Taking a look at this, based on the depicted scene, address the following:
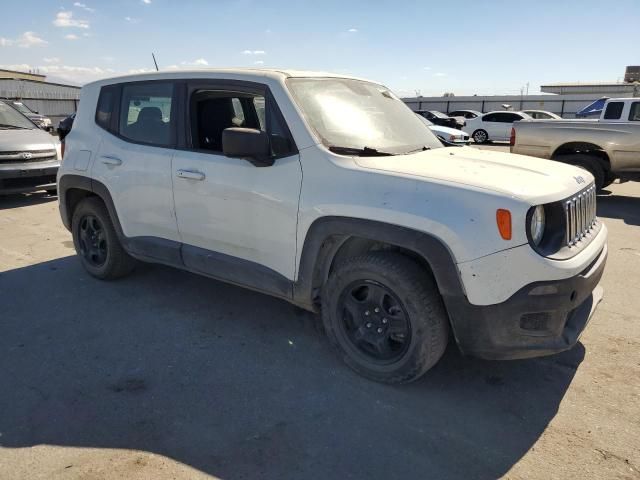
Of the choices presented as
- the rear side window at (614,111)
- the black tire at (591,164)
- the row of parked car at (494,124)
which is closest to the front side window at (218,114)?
the black tire at (591,164)

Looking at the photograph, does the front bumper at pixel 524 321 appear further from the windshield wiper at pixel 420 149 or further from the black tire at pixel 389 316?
the windshield wiper at pixel 420 149

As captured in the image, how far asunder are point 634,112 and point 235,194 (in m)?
10.5

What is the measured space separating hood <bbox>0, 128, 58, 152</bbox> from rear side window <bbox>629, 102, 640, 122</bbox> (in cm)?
1145

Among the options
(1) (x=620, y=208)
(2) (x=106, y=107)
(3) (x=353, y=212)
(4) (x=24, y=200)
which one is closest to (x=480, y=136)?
(1) (x=620, y=208)

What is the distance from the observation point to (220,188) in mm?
3684

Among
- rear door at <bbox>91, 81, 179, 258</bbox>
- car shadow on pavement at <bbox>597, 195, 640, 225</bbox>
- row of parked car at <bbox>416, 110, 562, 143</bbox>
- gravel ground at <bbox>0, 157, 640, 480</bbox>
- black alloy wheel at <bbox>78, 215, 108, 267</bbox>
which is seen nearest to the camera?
gravel ground at <bbox>0, 157, 640, 480</bbox>

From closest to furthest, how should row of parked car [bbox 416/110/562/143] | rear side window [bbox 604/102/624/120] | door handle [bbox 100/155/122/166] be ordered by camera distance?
door handle [bbox 100/155/122/166] → rear side window [bbox 604/102/624/120] → row of parked car [bbox 416/110/562/143]

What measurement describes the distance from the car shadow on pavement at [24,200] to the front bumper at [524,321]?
831 centimetres

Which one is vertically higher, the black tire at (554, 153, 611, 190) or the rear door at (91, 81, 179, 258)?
the rear door at (91, 81, 179, 258)

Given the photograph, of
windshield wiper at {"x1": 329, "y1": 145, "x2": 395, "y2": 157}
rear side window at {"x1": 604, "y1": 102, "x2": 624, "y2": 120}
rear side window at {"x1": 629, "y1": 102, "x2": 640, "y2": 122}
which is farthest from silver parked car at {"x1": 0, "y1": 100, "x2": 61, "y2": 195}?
rear side window at {"x1": 629, "y1": 102, "x2": 640, "y2": 122}

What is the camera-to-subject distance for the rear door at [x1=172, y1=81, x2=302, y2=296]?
3398 millimetres

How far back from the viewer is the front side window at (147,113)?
4.13 m

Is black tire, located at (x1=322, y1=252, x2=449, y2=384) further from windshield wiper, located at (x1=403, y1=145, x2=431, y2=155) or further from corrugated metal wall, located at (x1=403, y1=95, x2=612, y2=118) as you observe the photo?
corrugated metal wall, located at (x1=403, y1=95, x2=612, y2=118)

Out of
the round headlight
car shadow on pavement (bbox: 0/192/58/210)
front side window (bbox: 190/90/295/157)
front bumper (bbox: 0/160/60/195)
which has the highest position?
front side window (bbox: 190/90/295/157)
